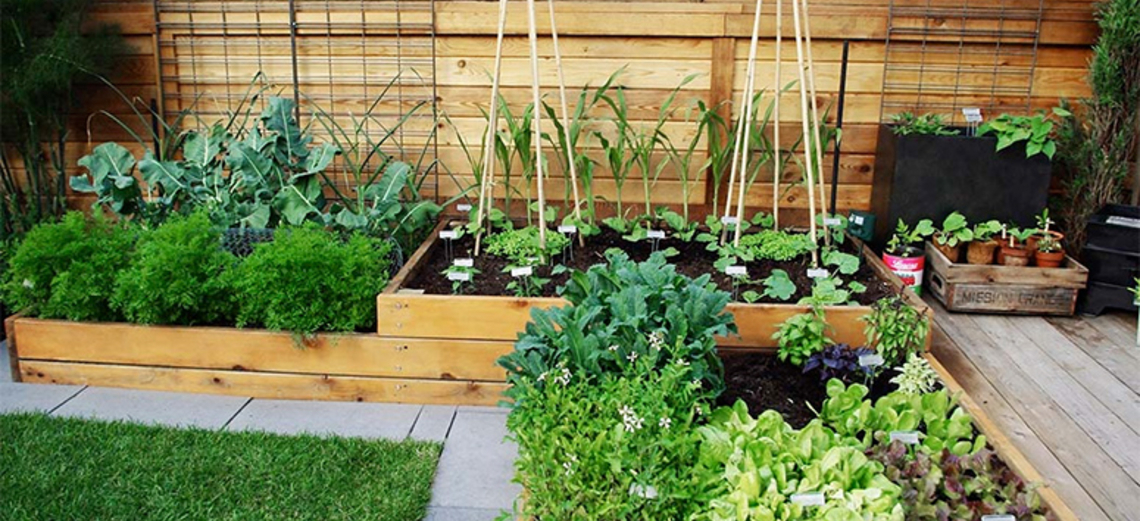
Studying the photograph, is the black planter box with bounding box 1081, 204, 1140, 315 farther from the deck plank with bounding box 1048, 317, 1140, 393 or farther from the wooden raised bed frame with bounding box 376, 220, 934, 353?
the wooden raised bed frame with bounding box 376, 220, 934, 353

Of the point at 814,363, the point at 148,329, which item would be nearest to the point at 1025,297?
the point at 814,363

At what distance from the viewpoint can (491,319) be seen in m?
2.98

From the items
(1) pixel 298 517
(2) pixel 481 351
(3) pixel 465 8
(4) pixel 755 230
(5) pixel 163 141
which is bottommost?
(1) pixel 298 517

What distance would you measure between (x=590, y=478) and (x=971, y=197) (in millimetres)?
2623

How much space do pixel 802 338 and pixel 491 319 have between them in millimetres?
1010

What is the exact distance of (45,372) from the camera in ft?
10.2

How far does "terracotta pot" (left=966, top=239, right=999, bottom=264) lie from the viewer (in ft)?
12.2

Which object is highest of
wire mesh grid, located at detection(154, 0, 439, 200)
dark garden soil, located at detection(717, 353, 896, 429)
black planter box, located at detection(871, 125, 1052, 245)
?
wire mesh grid, located at detection(154, 0, 439, 200)

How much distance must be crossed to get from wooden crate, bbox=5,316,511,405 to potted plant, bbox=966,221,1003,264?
2077 millimetres

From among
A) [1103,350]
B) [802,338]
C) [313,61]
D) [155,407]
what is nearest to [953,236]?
[1103,350]

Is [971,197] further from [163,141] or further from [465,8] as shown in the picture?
[163,141]

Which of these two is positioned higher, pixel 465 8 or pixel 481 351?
pixel 465 8

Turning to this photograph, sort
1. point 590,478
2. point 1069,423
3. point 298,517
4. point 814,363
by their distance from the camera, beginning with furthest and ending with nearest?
point 1069,423, point 814,363, point 298,517, point 590,478

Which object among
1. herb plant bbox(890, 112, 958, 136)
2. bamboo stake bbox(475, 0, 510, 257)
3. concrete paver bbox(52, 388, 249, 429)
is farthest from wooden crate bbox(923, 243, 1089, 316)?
concrete paver bbox(52, 388, 249, 429)
